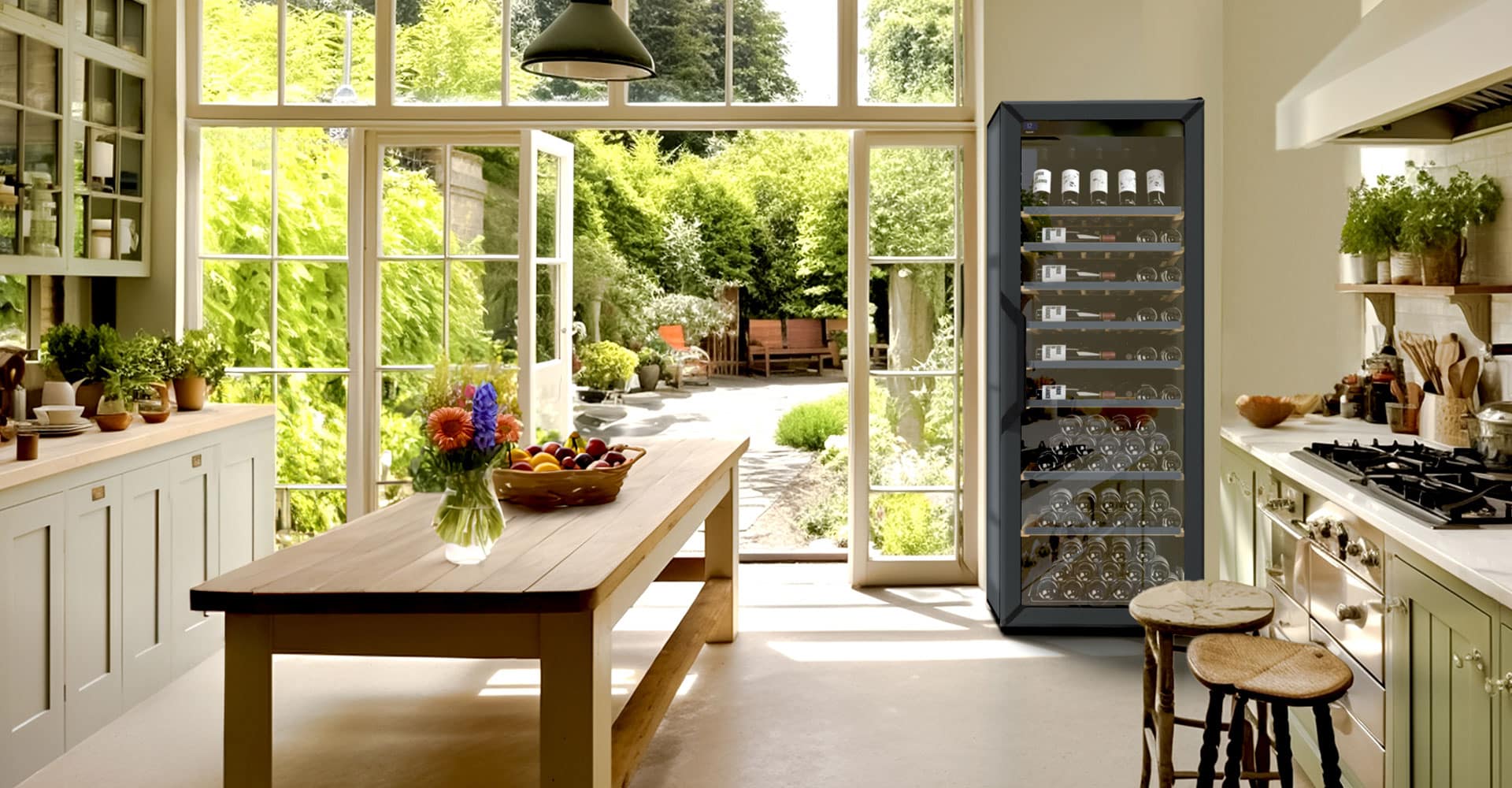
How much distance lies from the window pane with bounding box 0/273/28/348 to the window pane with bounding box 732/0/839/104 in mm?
3099

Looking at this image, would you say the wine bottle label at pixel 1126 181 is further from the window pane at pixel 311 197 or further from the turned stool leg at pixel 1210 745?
the window pane at pixel 311 197

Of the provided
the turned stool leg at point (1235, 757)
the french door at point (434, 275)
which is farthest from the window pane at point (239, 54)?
the turned stool leg at point (1235, 757)

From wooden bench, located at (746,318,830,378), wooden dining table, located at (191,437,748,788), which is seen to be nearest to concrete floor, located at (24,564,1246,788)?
wooden dining table, located at (191,437,748,788)

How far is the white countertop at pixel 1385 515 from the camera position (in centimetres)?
239

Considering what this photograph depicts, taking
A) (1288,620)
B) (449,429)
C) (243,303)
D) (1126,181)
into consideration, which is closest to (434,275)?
(243,303)

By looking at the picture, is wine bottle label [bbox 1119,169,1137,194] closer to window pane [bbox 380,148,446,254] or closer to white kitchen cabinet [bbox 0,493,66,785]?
window pane [bbox 380,148,446,254]

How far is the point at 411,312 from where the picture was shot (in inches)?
241

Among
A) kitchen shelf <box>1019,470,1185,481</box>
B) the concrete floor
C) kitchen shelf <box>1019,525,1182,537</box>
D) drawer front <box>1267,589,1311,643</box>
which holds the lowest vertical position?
the concrete floor

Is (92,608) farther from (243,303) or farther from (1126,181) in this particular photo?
(1126,181)

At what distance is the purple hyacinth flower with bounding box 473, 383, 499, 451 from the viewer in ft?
9.90

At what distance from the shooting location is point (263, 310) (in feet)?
20.1

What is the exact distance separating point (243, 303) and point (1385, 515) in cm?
498

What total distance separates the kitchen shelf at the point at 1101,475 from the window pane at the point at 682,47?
2.25 m

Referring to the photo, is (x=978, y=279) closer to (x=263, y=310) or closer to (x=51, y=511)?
(x=263, y=310)
